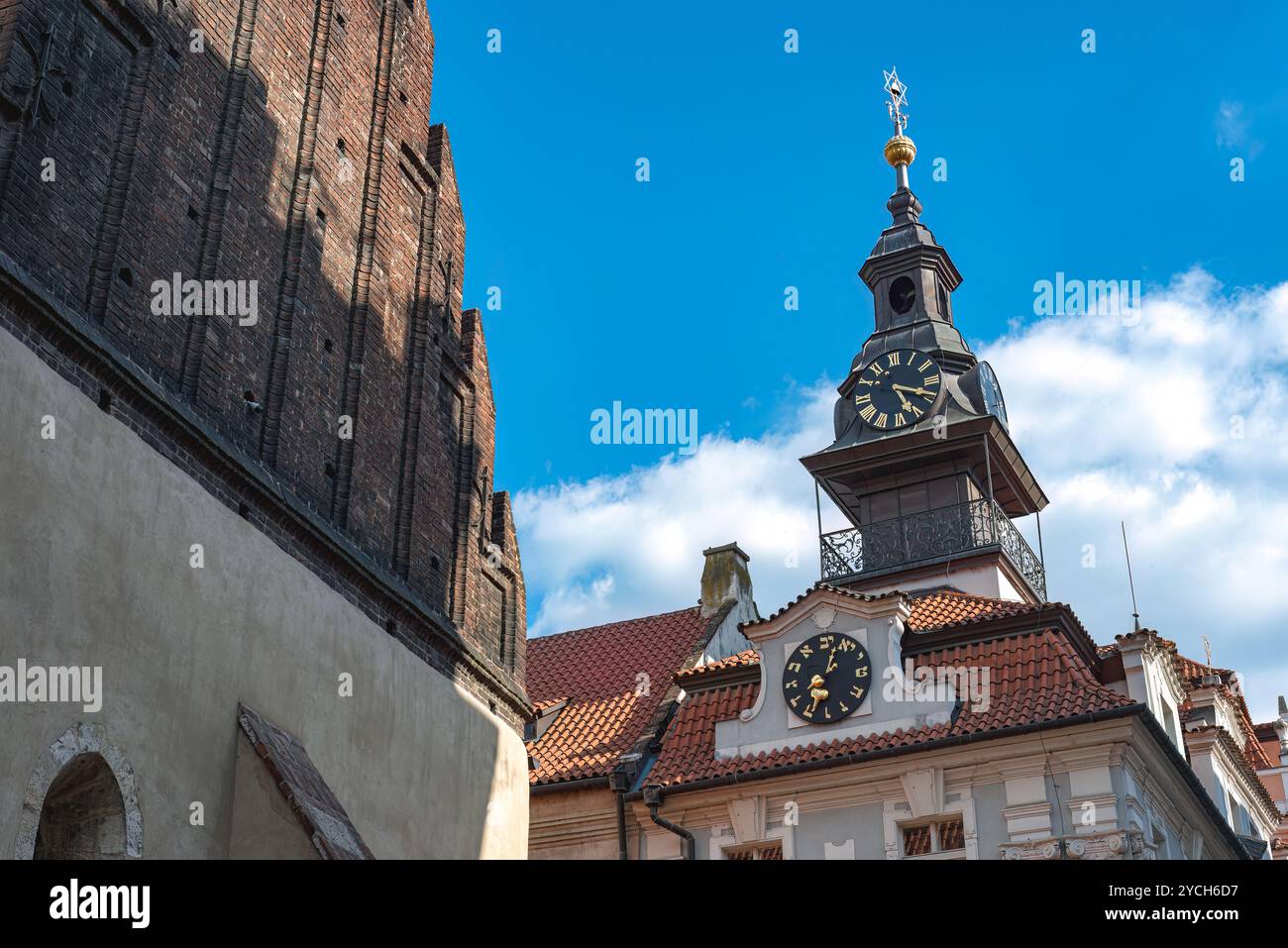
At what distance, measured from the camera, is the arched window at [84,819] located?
10.6m

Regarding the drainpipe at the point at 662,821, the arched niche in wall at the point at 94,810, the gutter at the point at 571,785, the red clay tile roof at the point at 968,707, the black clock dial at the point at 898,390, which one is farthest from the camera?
the black clock dial at the point at 898,390

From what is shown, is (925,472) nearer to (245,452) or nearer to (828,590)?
(828,590)

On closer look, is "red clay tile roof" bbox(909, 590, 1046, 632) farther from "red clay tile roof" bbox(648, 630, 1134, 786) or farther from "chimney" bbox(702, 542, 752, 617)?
"chimney" bbox(702, 542, 752, 617)

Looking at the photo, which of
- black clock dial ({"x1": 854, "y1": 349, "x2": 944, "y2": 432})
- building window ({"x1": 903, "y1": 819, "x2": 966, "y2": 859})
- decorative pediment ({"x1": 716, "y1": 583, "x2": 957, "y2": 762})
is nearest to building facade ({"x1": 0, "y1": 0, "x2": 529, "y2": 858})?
decorative pediment ({"x1": 716, "y1": 583, "x2": 957, "y2": 762})

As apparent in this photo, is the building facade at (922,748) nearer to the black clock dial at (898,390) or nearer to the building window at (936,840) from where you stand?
the building window at (936,840)

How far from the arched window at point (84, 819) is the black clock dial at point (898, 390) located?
23450 mm

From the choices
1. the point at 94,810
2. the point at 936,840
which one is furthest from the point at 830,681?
the point at 94,810

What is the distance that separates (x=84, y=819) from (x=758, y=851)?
12.3 metres

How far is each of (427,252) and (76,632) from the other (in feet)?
25.6

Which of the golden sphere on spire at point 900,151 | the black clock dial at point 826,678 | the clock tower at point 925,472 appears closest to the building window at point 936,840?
the black clock dial at point 826,678

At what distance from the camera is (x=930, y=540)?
3041 cm

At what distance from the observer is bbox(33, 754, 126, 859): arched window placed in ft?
34.9
